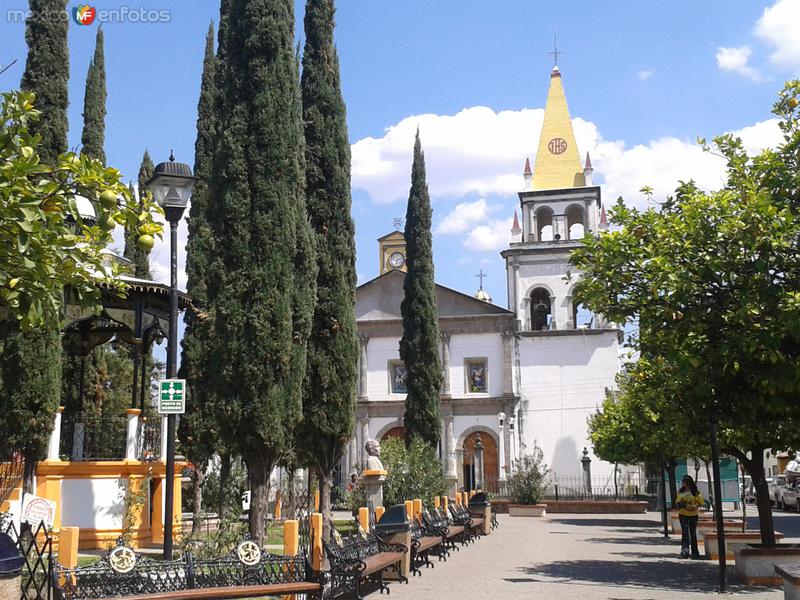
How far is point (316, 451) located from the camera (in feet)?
60.3

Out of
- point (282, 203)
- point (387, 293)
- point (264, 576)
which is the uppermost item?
point (387, 293)

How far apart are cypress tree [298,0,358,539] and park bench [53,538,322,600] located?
8604 millimetres

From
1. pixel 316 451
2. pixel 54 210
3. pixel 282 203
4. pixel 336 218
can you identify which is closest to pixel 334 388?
pixel 316 451

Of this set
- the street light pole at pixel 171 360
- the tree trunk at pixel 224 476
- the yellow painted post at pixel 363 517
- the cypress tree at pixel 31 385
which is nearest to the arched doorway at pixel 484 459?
the tree trunk at pixel 224 476

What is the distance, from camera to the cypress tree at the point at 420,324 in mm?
30750

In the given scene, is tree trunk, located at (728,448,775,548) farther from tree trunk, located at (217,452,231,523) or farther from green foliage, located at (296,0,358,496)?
tree trunk, located at (217,452,231,523)

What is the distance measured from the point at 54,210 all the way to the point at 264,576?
5.09 metres

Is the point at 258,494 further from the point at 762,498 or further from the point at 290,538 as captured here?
the point at 762,498

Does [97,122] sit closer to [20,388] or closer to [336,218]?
[336,218]

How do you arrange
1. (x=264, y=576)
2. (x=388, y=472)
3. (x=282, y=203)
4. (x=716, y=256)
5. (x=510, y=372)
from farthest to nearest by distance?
(x=510, y=372) → (x=388, y=472) → (x=282, y=203) → (x=716, y=256) → (x=264, y=576)

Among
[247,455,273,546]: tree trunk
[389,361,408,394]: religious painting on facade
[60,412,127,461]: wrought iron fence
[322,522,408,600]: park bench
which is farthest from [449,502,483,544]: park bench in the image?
[389,361,408,394]: religious painting on facade

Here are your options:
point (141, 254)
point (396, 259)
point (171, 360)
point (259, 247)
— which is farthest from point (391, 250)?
point (171, 360)

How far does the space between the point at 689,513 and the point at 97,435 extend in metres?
11.4

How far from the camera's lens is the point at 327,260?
18.9 meters
